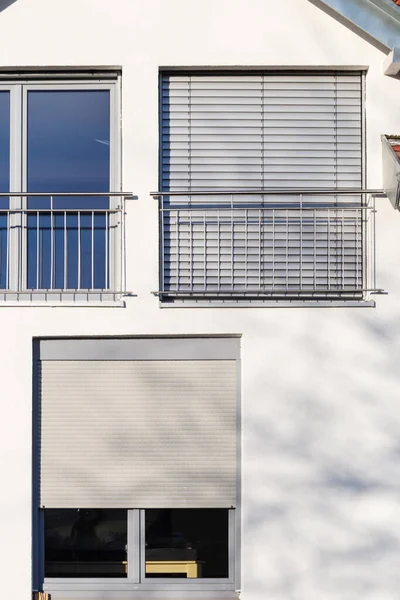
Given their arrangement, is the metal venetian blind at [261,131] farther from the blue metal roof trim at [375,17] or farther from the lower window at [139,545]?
the lower window at [139,545]

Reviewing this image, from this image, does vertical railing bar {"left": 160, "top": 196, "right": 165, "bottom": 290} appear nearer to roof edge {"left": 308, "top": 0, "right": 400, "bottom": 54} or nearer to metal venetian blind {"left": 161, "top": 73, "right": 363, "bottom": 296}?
metal venetian blind {"left": 161, "top": 73, "right": 363, "bottom": 296}

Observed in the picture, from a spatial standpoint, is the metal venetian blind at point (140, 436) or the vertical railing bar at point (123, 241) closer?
the metal venetian blind at point (140, 436)

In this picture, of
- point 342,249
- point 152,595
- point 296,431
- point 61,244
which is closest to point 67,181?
point 61,244

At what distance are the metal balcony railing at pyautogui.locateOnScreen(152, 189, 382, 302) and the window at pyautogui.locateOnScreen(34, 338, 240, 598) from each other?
67 centimetres

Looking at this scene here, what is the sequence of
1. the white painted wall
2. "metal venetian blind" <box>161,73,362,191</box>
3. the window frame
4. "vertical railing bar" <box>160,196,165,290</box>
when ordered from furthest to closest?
"metal venetian blind" <box>161,73,362,191</box> < "vertical railing bar" <box>160,196,165,290</box> < the window frame < the white painted wall

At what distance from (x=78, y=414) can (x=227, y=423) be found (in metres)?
1.38

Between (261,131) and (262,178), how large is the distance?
45 cm

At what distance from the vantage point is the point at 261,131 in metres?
6.82

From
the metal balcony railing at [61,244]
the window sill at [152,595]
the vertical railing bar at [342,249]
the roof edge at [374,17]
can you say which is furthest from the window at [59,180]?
the window sill at [152,595]

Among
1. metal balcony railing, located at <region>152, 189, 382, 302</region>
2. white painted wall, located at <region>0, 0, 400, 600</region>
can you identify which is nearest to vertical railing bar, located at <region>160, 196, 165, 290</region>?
metal balcony railing, located at <region>152, 189, 382, 302</region>

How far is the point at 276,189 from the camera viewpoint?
22.3 ft

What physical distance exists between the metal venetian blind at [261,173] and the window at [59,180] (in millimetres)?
571

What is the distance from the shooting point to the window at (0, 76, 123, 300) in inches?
267

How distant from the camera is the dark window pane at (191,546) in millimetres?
6590
